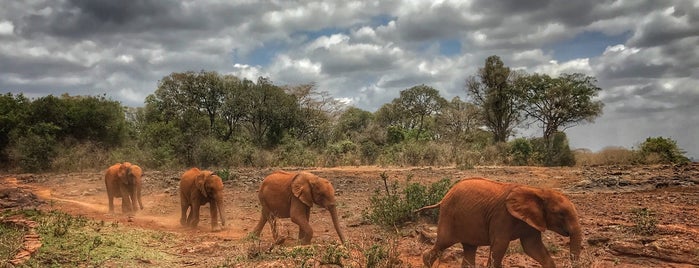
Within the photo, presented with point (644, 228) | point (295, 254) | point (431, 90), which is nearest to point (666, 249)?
point (644, 228)

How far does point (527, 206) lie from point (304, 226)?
15.5 feet

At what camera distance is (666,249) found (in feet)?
26.5

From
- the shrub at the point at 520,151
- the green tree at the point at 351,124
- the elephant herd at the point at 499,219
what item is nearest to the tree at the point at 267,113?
the green tree at the point at 351,124

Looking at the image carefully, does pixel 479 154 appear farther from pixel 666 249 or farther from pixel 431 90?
pixel 666 249

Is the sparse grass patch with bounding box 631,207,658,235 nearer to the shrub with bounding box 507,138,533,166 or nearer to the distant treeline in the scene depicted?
the distant treeline

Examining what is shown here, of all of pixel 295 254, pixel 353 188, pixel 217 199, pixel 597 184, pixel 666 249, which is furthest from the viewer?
pixel 353 188

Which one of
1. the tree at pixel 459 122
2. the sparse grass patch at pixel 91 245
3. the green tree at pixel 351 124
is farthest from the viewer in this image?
the green tree at pixel 351 124

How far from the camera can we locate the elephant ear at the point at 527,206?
21.5 ft

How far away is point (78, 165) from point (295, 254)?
2533 cm

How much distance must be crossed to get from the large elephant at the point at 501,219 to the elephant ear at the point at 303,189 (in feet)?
10.5

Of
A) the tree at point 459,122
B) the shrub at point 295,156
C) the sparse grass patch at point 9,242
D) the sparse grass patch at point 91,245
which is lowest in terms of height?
the sparse grass patch at point 91,245

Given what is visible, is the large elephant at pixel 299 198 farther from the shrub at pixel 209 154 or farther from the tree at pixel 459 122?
the tree at pixel 459 122

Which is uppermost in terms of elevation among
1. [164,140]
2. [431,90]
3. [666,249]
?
[431,90]

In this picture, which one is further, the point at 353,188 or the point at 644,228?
the point at 353,188
